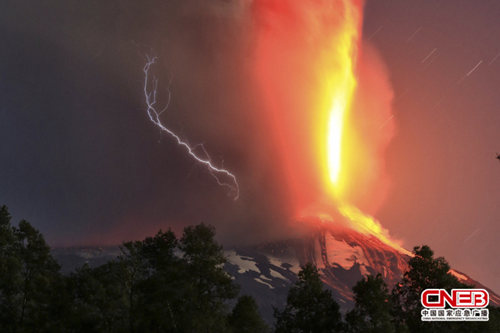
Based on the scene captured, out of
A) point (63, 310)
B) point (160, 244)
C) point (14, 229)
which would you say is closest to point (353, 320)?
point (160, 244)

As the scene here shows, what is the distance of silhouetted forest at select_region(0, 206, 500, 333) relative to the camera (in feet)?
110

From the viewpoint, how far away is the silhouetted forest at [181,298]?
33500 millimetres

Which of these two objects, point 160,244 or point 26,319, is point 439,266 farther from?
point 26,319

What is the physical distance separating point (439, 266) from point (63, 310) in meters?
33.8

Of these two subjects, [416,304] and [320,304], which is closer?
[320,304]

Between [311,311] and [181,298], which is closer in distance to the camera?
[181,298]

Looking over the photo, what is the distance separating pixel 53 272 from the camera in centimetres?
4269

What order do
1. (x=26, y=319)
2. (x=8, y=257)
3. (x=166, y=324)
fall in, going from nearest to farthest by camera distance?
(x=166, y=324), (x=26, y=319), (x=8, y=257)

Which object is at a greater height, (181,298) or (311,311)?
(311,311)

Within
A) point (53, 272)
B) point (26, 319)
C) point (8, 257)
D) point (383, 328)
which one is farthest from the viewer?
point (53, 272)

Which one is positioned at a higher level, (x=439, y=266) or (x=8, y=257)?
(x=439, y=266)

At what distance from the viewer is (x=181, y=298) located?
1329 inches

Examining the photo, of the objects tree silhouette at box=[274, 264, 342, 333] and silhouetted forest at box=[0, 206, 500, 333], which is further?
tree silhouette at box=[274, 264, 342, 333]

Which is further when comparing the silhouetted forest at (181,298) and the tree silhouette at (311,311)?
the tree silhouette at (311,311)
